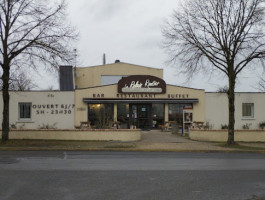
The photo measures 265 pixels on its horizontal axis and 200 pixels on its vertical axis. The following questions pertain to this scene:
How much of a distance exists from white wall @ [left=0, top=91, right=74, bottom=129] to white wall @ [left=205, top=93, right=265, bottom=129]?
11.8 m

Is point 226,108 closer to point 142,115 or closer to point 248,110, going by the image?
point 248,110

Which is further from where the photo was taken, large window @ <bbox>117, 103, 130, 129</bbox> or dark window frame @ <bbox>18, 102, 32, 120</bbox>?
large window @ <bbox>117, 103, 130, 129</bbox>

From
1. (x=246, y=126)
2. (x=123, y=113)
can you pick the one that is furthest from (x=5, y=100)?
(x=246, y=126)

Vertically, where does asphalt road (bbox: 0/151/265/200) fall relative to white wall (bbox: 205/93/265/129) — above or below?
below

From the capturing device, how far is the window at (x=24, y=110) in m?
26.7

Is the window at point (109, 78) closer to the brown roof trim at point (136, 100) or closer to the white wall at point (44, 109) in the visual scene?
the brown roof trim at point (136, 100)

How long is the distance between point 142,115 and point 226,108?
7.28m

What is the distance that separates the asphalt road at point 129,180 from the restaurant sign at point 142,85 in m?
16.0

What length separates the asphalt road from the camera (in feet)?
22.9

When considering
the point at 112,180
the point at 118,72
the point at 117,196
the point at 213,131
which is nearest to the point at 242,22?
the point at 213,131

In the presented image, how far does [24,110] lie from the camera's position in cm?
2677

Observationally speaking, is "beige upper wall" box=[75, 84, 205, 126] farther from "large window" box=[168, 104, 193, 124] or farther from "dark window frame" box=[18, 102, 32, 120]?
"dark window frame" box=[18, 102, 32, 120]

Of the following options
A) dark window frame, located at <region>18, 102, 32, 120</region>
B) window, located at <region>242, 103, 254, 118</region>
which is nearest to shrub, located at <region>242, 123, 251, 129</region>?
window, located at <region>242, 103, 254, 118</region>

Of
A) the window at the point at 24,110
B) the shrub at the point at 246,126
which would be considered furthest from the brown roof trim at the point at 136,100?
the window at the point at 24,110
